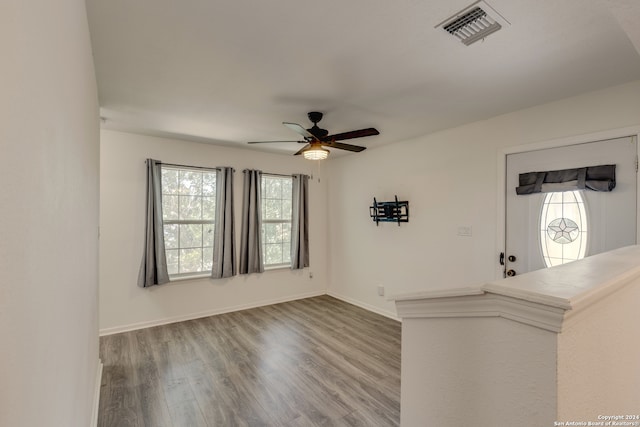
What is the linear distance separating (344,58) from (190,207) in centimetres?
315

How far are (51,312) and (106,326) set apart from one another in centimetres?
359

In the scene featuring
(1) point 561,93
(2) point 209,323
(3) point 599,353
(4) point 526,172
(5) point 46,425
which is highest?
(1) point 561,93

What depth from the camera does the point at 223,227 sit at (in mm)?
4328

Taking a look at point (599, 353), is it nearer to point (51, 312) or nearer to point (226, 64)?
point (51, 312)

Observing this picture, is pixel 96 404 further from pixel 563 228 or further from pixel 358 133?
pixel 563 228

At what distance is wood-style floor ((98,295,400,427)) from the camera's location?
7.16 feet

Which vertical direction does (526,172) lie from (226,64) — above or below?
below

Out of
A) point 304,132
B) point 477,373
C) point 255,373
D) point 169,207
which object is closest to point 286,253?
point 169,207

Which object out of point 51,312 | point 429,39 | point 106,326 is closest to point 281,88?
point 429,39

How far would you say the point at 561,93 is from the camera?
8.43 ft

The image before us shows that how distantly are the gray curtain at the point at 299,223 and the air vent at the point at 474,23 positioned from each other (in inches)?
141

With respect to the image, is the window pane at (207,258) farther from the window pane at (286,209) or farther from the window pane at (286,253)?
the window pane at (286,209)

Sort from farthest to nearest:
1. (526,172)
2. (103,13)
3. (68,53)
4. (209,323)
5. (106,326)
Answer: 1. (209,323)
2. (106,326)
3. (526,172)
4. (103,13)
5. (68,53)

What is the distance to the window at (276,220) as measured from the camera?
493 cm
